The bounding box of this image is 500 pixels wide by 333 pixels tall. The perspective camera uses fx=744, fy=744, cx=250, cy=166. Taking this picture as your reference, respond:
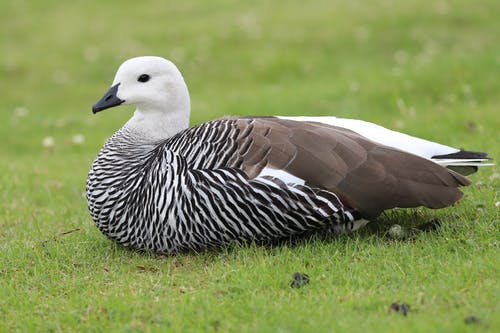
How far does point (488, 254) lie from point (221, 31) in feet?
35.5

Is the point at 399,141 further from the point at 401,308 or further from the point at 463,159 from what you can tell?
the point at 401,308

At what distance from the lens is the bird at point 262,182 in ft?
16.4

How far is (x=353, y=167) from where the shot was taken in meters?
5.05

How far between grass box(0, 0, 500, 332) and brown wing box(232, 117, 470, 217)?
0.31 meters

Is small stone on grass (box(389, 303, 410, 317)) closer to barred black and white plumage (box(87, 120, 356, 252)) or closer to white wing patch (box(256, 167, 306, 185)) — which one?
barred black and white plumage (box(87, 120, 356, 252))

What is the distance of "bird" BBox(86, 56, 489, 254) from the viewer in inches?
196

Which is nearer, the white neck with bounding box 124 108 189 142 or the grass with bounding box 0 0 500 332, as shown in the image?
the grass with bounding box 0 0 500 332

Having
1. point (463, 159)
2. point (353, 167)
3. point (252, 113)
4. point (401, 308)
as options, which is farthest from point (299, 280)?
point (252, 113)

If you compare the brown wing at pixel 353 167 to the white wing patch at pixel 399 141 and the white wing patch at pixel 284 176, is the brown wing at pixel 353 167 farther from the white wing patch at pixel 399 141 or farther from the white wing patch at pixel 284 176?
the white wing patch at pixel 399 141

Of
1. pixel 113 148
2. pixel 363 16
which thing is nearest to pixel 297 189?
pixel 113 148

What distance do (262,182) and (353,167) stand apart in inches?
24.8

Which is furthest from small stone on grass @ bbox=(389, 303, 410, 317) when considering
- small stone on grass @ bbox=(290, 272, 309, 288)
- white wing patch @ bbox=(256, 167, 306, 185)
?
white wing patch @ bbox=(256, 167, 306, 185)

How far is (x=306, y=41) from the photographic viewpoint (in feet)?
45.6

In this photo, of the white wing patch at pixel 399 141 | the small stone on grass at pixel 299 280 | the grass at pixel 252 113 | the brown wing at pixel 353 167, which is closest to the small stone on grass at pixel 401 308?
the grass at pixel 252 113
